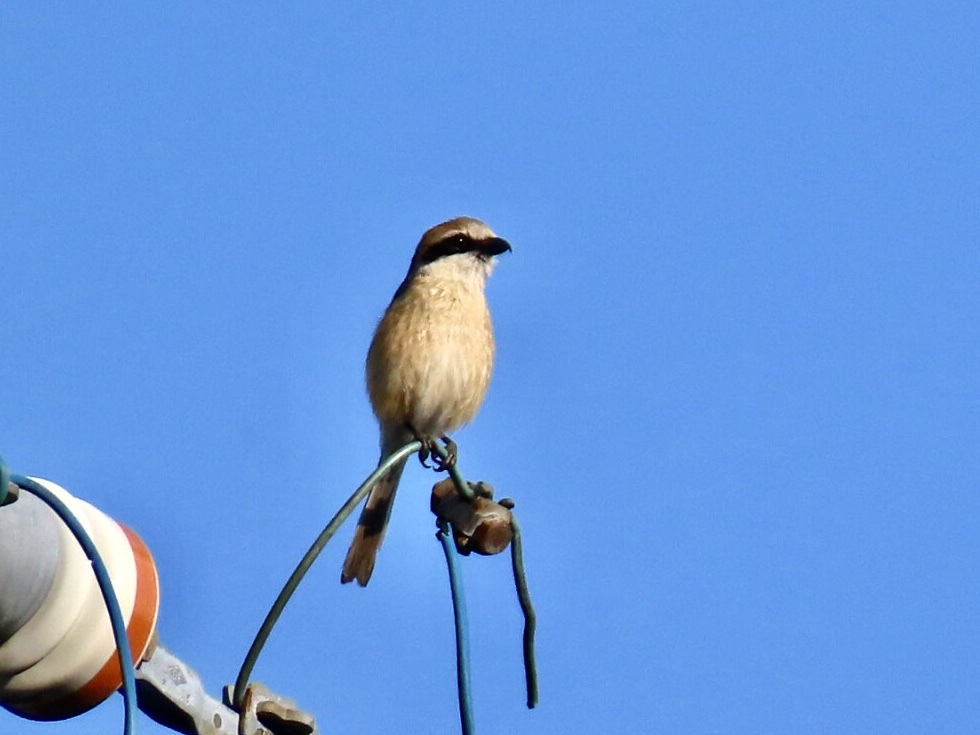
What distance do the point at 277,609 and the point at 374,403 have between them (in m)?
3.07

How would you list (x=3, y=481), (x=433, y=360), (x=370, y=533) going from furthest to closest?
1. (x=433, y=360)
2. (x=370, y=533)
3. (x=3, y=481)

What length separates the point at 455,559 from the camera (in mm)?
2953

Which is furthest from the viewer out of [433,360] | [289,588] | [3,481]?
[433,360]

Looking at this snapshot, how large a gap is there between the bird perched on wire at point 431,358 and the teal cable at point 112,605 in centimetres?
303

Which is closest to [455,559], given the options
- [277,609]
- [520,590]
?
[520,590]

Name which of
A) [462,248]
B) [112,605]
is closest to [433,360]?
[462,248]

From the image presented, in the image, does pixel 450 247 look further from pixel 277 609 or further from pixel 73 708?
pixel 73 708

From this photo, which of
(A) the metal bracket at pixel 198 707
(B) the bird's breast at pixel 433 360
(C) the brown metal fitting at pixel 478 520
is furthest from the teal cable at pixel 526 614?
(B) the bird's breast at pixel 433 360

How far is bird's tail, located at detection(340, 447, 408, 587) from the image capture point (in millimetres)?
5086

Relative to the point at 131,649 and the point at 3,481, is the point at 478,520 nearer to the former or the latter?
the point at 131,649

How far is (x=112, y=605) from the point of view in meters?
2.17

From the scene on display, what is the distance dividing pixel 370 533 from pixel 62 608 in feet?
10.4

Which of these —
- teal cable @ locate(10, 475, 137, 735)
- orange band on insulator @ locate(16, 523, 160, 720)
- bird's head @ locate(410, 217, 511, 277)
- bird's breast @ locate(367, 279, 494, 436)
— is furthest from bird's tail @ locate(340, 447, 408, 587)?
teal cable @ locate(10, 475, 137, 735)

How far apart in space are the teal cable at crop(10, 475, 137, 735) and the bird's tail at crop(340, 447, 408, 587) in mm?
2779
